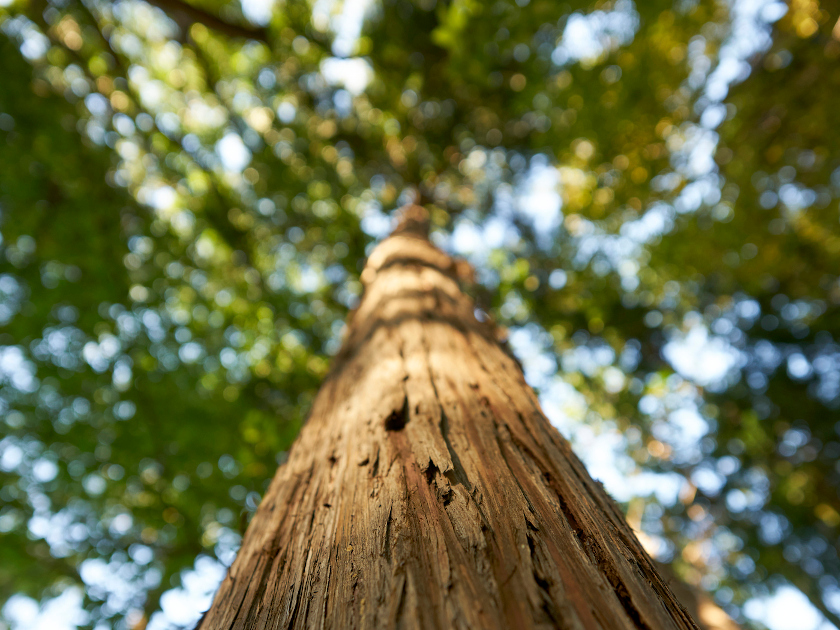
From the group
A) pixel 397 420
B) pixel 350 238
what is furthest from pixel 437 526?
pixel 350 238

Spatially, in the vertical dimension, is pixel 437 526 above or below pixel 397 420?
below

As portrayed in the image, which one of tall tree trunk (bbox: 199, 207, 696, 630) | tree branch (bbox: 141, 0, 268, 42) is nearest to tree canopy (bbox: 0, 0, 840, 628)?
tree branch (bbox: 141, 0, 268, 42)

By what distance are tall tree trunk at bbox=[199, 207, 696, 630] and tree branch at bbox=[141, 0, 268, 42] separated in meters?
4.98

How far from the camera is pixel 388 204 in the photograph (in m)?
6.86

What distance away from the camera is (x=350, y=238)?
5543 millimetres

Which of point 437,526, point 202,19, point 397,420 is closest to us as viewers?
point 437,526

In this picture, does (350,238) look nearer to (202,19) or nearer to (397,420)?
(202,19)

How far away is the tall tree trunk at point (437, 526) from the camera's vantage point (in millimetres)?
618

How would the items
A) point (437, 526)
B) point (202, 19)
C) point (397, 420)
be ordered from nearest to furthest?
point (437, 526) < point (397, 420) < point (202, 19)

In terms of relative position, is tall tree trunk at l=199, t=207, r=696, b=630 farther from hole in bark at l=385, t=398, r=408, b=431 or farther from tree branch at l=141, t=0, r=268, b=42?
tree branch at l=141, t=0, r=268, b=42

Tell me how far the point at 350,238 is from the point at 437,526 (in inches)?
202

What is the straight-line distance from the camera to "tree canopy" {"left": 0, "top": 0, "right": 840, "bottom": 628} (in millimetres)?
4098

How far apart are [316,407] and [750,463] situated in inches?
390

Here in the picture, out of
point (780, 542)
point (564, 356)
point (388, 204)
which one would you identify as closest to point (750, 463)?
point (780, 542)
